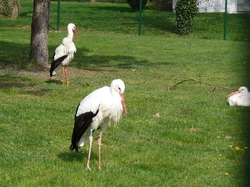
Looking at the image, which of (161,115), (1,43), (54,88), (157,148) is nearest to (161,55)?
(1,43)

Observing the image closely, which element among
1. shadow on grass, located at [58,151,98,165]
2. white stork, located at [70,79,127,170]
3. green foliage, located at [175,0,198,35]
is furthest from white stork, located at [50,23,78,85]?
green foliage, located at [175,0,198,35]

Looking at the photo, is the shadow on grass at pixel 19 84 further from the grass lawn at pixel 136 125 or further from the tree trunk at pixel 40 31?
the tree trunk at pixel 40 31

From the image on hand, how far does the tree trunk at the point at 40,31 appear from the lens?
45.5 feet

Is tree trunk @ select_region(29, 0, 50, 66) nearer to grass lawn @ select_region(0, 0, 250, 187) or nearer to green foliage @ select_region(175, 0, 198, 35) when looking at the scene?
grass lawn @ select_region(0, 0, 250, 187)

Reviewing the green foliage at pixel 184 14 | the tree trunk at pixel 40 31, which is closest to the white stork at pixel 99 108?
the tree trunk at pixel 40 31

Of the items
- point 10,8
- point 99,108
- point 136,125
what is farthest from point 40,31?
point 10,8

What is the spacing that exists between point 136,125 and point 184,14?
17.8 m

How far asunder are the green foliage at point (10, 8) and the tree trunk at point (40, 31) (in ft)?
50.9

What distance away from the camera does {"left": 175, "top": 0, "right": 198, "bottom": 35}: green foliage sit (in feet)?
82.5

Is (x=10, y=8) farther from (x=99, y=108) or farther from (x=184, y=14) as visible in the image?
(x=99, y=108)

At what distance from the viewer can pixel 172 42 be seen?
23.4m

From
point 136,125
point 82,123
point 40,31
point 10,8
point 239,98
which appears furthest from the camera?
point 10,8

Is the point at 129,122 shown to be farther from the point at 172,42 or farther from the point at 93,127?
the point at 172,42

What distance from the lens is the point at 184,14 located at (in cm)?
2575
